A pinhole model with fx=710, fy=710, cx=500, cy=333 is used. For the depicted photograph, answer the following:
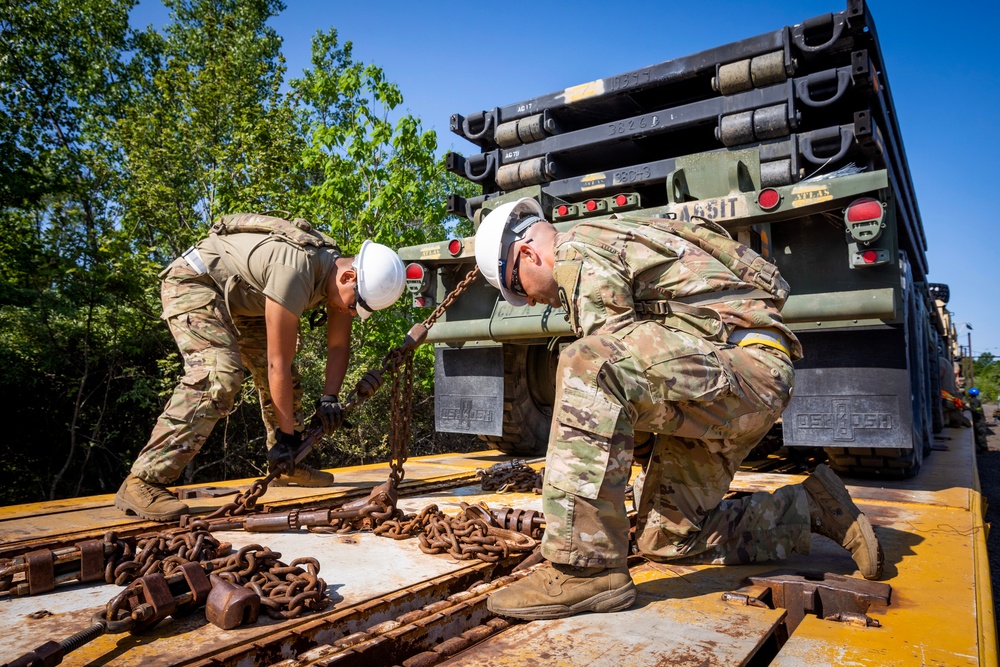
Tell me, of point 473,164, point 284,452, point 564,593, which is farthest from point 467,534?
point 473,164

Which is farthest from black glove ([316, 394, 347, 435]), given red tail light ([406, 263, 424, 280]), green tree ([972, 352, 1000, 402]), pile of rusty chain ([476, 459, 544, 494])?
green tree ([972, 352, 1000, 402])

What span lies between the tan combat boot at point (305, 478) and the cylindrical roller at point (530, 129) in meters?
3.17

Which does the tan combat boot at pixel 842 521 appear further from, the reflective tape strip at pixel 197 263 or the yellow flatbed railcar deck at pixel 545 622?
the reflective tape strip at pixel 197 263

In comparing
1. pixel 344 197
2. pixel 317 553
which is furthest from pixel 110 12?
pixel 317 553

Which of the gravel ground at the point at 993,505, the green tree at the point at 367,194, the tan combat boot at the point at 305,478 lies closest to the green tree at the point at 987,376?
the gravel ground at the point at 993,505

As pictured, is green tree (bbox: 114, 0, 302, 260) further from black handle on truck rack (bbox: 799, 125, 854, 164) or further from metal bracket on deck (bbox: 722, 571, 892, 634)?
metal bracket on deck (bbox: 722, 571, 892, 634)

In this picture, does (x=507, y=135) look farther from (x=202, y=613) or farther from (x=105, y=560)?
(x=202, y=613)

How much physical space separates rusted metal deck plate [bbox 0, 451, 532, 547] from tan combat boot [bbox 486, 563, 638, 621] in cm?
206

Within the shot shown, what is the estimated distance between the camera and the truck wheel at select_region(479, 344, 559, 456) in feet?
18.8

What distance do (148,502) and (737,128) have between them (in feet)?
13.9

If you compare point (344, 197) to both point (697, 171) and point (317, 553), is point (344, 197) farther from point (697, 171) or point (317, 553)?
point (317, 553)

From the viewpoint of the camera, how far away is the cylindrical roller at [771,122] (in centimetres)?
470

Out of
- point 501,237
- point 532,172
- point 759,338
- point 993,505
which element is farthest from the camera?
point 993,505

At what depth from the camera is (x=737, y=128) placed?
4.82 metres
